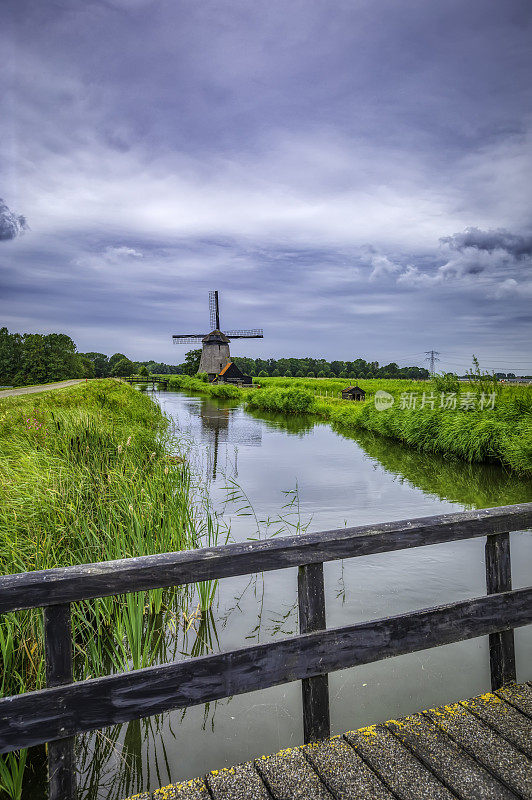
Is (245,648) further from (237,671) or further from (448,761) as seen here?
(448,761)

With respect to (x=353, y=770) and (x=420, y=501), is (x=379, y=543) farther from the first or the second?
(x=420, y=501)

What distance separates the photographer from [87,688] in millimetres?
1667

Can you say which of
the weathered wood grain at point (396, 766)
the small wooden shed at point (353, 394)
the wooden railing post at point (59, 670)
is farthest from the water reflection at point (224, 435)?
the wooden railing post at point (59, 670)

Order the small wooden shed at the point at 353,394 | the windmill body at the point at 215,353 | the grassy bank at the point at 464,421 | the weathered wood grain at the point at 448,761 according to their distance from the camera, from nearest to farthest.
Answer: the weathered wood grain at the point at 448,761 → the grassy bank at the point at 464,421 → the small wooden shed at the point at 353,394 → the windmill body at the point at 215,353

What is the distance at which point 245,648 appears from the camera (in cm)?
187

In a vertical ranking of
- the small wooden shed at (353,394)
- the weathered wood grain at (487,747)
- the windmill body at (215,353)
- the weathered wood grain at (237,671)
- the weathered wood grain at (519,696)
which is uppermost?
the windmill body at (215,353)

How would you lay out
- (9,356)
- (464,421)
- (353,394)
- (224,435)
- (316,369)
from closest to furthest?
1. (464,421)
2. (224,435)
3. (353,394)
4. (9,356)
5. (316,369)

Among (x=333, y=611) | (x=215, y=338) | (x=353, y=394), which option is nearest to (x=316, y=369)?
(x=215, y=338)

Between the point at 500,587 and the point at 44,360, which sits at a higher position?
the point at 44,360

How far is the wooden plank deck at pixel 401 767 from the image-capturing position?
1.77m

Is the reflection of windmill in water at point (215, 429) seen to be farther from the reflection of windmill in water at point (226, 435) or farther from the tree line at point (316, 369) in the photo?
the tree line at point (316, 369)

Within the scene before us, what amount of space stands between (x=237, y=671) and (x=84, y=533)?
2.61 m

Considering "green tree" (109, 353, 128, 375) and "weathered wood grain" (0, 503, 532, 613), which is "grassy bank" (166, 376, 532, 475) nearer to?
"weathered wood grain" (0, 503, 532, 613)

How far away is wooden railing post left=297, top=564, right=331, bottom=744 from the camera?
6.38 ft
